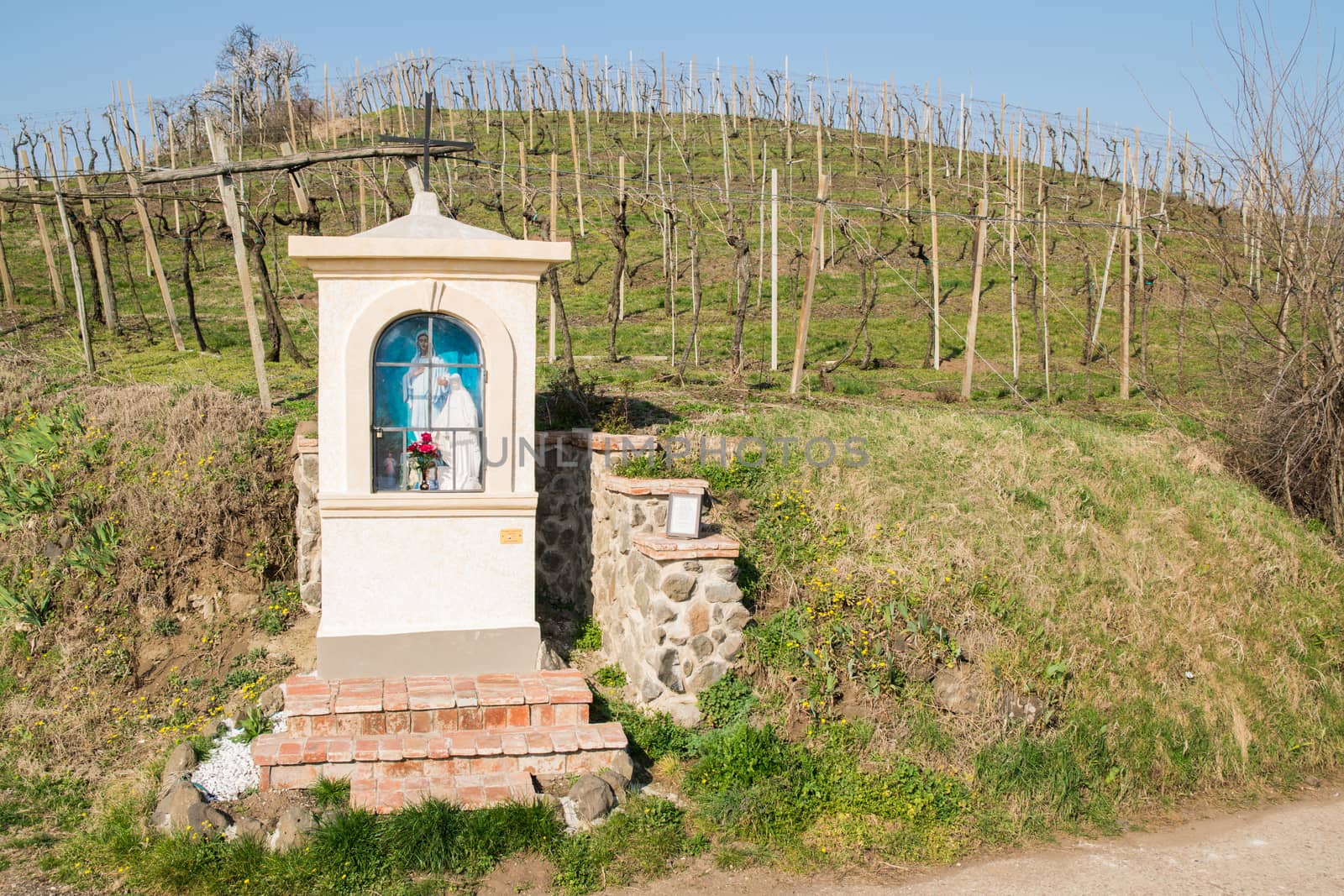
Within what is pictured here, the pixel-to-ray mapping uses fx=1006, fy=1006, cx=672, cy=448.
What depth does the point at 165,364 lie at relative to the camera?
49.9ft

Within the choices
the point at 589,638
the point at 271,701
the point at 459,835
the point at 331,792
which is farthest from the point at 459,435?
the point at 459,835

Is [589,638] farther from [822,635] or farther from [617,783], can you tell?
[617,783]

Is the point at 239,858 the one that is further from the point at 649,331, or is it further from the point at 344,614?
the point at 649,331

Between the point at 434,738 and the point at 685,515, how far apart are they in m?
2.36

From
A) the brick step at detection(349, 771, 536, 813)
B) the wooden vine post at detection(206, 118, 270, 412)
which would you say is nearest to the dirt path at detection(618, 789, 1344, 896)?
the brick step at detection(349, 771, 536, 813)

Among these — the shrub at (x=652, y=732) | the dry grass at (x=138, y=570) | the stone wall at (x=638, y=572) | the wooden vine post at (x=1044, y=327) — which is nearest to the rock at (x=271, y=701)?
the dry grass at (x=138, y=570)

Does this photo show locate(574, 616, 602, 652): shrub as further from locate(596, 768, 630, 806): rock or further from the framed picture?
locate(596, 768, 630, 806): rock

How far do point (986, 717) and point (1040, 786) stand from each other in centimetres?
57

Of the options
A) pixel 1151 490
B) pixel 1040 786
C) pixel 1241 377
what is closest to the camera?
pixel 1040 786

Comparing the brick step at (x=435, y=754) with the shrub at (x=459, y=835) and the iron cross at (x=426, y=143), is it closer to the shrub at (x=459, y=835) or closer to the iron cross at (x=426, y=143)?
the shrub at (x=459, y=835)

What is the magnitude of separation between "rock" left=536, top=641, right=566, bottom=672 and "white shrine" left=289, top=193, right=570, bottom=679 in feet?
0.16

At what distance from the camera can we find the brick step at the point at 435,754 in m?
6.06

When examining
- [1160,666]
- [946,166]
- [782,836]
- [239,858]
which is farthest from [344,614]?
[946,166]

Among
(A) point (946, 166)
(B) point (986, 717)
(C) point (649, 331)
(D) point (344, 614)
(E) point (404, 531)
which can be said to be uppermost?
(A) point (946, 166)
